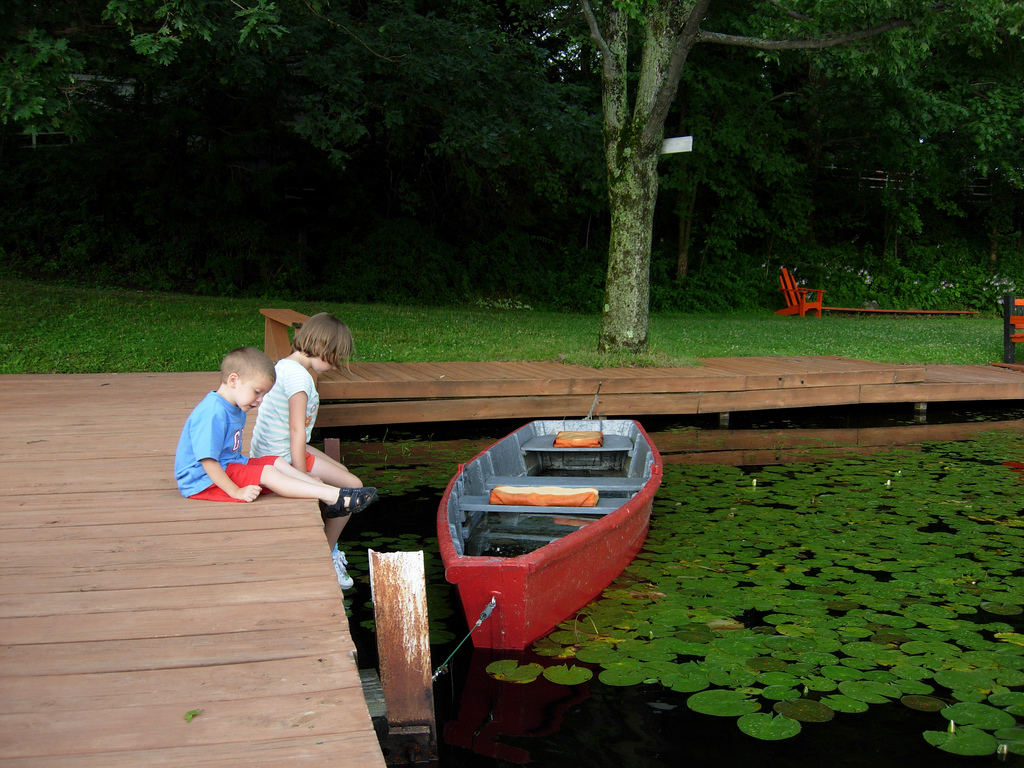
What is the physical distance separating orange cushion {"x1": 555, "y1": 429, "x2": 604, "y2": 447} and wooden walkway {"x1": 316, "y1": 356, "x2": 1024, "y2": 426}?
1800mm

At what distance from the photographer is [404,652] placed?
9.70 feet

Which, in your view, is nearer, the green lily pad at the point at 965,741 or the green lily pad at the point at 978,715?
the green lily pad at the point at 965,741

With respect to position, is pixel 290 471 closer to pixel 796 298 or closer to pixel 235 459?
pixel 235 459

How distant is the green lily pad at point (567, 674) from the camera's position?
3.52 meters

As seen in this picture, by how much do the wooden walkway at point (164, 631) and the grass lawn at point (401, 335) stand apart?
5807mm

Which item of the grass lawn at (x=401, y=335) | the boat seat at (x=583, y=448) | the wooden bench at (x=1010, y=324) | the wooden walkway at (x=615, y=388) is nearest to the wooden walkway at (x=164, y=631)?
the boat seat at (x=583, y=448)

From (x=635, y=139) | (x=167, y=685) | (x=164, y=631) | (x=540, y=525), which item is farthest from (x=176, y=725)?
(x=635, y=139)

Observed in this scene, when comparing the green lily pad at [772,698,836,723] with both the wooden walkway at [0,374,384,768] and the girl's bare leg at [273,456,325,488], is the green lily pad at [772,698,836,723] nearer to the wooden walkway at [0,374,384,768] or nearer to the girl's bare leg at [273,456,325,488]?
the wooden walkway at [0,374,384,768]

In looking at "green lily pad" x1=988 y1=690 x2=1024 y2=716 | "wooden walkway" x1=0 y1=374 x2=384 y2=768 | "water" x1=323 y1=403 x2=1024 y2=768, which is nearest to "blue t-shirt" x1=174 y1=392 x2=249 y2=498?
"wooden walkway" x1=0 y1=374 x2=384 y2=768

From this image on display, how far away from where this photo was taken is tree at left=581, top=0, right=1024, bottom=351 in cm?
880

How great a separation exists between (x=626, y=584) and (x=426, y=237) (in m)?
15.7

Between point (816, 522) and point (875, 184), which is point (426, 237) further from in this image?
point (816, 522)

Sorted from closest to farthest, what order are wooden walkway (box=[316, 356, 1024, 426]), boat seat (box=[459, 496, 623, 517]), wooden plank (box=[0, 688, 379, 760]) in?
1. wooden plank (box=[0, 688, 379, 760])
2. boat seat (box=[459, 496, 623, 517])
3. wooden walkway (box=[316, 356, 1024, 426])

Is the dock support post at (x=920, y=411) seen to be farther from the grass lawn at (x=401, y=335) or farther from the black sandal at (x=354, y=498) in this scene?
the black sandal at (x=354, y=498)
